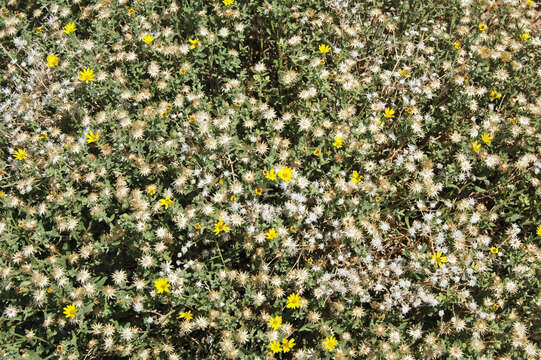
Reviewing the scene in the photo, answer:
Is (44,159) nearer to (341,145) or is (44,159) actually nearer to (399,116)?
(341,145)

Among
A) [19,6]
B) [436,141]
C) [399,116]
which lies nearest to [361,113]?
[399,116]

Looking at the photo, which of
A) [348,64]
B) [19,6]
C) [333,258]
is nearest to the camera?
[333,258]

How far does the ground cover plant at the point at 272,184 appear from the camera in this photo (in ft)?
12.6

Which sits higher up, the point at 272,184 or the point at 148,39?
the point at 148,39

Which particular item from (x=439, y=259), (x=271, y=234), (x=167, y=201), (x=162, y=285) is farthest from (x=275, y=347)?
(x=439, y=259)

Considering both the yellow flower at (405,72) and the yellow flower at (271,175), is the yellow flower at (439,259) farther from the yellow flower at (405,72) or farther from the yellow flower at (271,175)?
the yellow flower at (405,72)

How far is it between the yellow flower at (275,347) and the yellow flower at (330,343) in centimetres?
41

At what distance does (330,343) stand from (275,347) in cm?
49

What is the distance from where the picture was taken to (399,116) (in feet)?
15.3

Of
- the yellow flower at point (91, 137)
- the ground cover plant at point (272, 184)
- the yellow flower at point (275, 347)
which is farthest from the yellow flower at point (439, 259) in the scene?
the yellow flower at point (91, 137)

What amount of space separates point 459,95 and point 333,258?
2.38 m

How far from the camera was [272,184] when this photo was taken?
4.36 m

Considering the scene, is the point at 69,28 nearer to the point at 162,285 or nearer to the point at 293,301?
the point at 162,285

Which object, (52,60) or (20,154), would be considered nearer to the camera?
(20,154)
